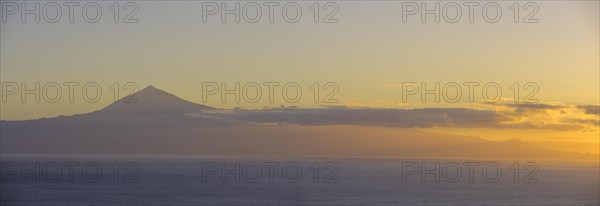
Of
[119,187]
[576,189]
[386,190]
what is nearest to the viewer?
[386,190]

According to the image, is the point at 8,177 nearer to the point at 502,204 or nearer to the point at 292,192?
the point at 292,192

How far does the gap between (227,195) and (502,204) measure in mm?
14993

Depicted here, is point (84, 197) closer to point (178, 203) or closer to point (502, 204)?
point (178, 203)

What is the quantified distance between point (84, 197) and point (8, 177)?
2485 cm

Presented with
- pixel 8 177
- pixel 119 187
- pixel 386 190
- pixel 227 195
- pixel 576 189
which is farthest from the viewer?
pixel 8 177

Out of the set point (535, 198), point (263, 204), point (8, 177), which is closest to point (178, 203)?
point (263, 204)

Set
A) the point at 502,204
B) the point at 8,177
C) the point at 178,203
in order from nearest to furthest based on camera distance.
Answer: the point at 178,203 → the point at 502,204 → the point at 8,177

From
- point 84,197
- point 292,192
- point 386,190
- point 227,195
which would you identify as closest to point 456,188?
point 386,190

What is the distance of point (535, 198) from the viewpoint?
174 feet

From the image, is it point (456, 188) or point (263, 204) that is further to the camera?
point (456, 188)

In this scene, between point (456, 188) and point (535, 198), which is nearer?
point (535, 198)

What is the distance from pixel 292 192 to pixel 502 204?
12.4 metres

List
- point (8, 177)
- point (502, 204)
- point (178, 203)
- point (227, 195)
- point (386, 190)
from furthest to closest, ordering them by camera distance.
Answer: point (8, 177), point (386, 190), point (227, 195), point (502, 204), point (178, 203)

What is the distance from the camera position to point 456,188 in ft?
200
